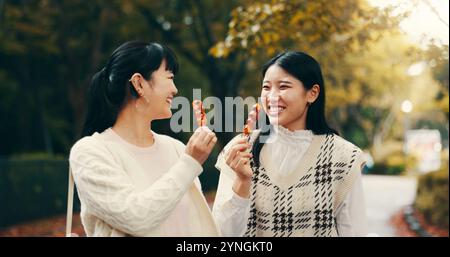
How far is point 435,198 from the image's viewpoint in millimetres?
14164

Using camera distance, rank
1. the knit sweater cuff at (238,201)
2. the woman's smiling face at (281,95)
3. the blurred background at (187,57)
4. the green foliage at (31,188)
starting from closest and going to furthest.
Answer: the knit sweater cuff at (238,201)
the woman's smiling face at (281,95)
the blurred background at (187,57)
the green foliage at (31,188)

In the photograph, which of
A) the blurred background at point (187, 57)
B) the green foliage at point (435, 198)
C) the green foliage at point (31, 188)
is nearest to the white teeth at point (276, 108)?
the blurred background at point (187, 57)

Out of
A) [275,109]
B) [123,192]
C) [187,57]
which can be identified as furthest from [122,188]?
[187,57]

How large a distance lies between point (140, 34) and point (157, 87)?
1812cm

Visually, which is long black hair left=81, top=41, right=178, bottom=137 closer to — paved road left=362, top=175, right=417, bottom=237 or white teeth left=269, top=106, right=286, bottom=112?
white teeth left=269, top=106, right=286, bottom=112

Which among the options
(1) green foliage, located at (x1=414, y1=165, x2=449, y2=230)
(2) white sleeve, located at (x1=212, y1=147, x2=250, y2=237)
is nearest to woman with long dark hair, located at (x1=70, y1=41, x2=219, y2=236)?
(2) white sleeve, located at (x1=212, y1=147, x2=250, y2=237)

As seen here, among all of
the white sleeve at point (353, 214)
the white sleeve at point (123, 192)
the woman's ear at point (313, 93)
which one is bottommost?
the white sleeve at point (353, 214)

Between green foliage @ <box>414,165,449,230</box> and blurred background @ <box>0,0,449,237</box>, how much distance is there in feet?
0.10

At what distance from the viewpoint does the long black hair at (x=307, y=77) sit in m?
3.02

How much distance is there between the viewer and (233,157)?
2633 millimetres

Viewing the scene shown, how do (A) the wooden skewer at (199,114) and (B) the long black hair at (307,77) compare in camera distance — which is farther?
(B) the long black hair at (307,77)

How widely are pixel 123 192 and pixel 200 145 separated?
325 mm

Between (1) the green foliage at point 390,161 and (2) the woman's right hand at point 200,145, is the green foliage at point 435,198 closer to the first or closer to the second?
(2) the woman's right hand at point 200,145
